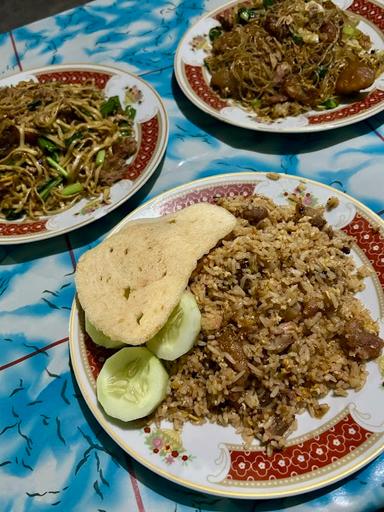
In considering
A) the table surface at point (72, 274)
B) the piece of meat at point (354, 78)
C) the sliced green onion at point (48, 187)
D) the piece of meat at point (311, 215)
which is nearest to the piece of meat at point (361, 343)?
the table surface at point (72, 274)

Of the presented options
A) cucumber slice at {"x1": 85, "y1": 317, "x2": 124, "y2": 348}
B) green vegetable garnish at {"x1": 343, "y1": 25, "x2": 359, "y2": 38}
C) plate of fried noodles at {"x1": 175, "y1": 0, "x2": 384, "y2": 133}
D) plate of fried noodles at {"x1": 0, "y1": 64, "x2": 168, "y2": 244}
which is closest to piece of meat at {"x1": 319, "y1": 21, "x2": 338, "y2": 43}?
plate of fried noodles at {"x1": 175, "y1": 0, "x2": 384, "y2": 133}

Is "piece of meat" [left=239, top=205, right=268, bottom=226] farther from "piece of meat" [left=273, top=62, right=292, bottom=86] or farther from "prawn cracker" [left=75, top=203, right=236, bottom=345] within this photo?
"piece of meat" [left=273, top=62, right=292, bottom=86]

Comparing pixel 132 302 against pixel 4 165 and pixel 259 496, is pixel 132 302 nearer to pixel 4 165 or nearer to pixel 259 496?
pixel 259 496

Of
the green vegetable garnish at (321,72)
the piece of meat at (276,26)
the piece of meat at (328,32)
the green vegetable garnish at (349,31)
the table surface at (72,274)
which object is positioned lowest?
the table surface at (72,274)

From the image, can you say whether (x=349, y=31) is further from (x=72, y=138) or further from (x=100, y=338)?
(x=100, y=338)

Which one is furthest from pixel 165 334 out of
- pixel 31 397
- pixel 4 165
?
pixel 4 165

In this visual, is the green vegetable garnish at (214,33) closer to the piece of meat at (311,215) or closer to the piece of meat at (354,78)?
the piece of meat at (354,78)
